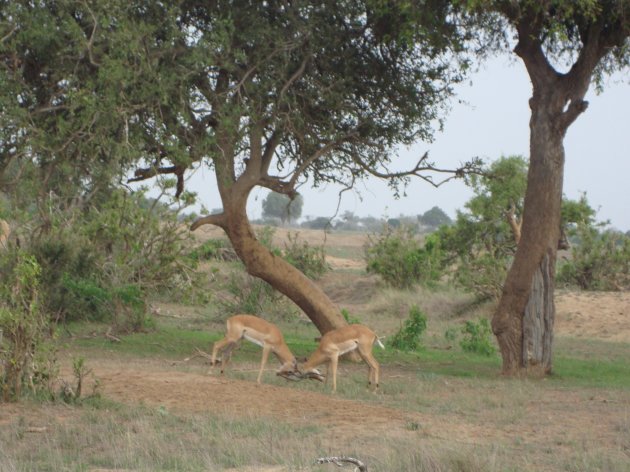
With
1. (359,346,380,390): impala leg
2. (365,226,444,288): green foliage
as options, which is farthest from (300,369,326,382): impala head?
(365,226,444,288): green foliage

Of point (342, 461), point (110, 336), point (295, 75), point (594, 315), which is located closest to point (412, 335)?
point (110, 336)

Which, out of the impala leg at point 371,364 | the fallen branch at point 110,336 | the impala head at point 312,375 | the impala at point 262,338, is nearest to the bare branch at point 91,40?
the impala at point 262,338

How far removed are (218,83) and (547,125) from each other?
502 centimetres

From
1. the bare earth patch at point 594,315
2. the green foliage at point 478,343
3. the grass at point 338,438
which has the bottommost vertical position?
the grass at point 338,438

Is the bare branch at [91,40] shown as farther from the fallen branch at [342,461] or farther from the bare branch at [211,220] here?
the fallen branch at [342,461]

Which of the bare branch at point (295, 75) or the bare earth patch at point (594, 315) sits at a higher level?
the bare branch at point (295, 75)

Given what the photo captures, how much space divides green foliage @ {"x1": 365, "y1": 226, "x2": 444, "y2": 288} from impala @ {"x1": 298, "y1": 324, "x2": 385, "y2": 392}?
1747cm

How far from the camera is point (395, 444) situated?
898cm

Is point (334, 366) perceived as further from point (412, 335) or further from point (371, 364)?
point (412, 335)

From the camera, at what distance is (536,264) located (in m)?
15.4

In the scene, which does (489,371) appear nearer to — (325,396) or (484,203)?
(325,396)

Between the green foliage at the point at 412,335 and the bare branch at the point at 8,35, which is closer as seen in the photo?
the bare branch at the point at 8,35

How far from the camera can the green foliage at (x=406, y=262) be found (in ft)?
103

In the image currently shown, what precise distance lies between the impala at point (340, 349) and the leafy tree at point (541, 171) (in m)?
2.80
